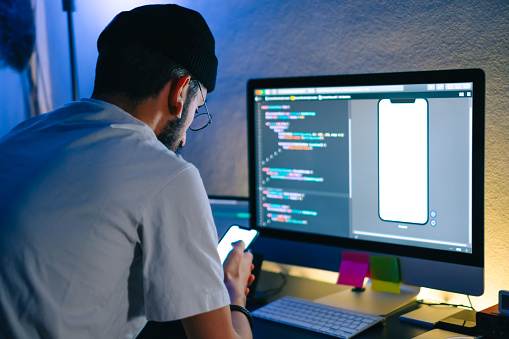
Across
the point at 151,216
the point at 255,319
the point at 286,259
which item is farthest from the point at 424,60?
the point at 151,216

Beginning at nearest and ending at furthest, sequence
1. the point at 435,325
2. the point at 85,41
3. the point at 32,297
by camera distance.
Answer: the point at 32,297 → the point at 435,325 → the point at 85,41

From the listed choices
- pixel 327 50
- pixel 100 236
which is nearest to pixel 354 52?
pixel 327 50

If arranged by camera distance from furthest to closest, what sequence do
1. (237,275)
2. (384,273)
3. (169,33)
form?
1. (384,273)
2. (237,275)
3. (169,33)

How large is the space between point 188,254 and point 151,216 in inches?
3.2

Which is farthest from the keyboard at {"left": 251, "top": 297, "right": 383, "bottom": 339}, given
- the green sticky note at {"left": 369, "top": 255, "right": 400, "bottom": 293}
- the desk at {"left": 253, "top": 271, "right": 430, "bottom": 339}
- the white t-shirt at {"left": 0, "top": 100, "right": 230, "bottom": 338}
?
the white t-shirt at {"left": 0, "top": 100, "right": 230, "bottom": 338}

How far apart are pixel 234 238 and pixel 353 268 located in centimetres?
32

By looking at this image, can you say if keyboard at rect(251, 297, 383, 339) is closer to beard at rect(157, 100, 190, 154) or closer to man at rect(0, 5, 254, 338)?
man at rect(0, 5, 254, 338)

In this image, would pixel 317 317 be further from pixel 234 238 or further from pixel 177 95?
pixel 177 95

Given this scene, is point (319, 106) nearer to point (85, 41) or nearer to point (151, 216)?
point (151, 216)

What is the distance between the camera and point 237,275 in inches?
41.7

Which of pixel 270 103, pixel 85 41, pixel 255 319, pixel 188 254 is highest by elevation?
pixel 85 41

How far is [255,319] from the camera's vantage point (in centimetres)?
113

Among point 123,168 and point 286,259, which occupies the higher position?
point 123,168

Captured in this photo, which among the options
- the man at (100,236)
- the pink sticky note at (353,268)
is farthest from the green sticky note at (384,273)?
the man at (100,236)
